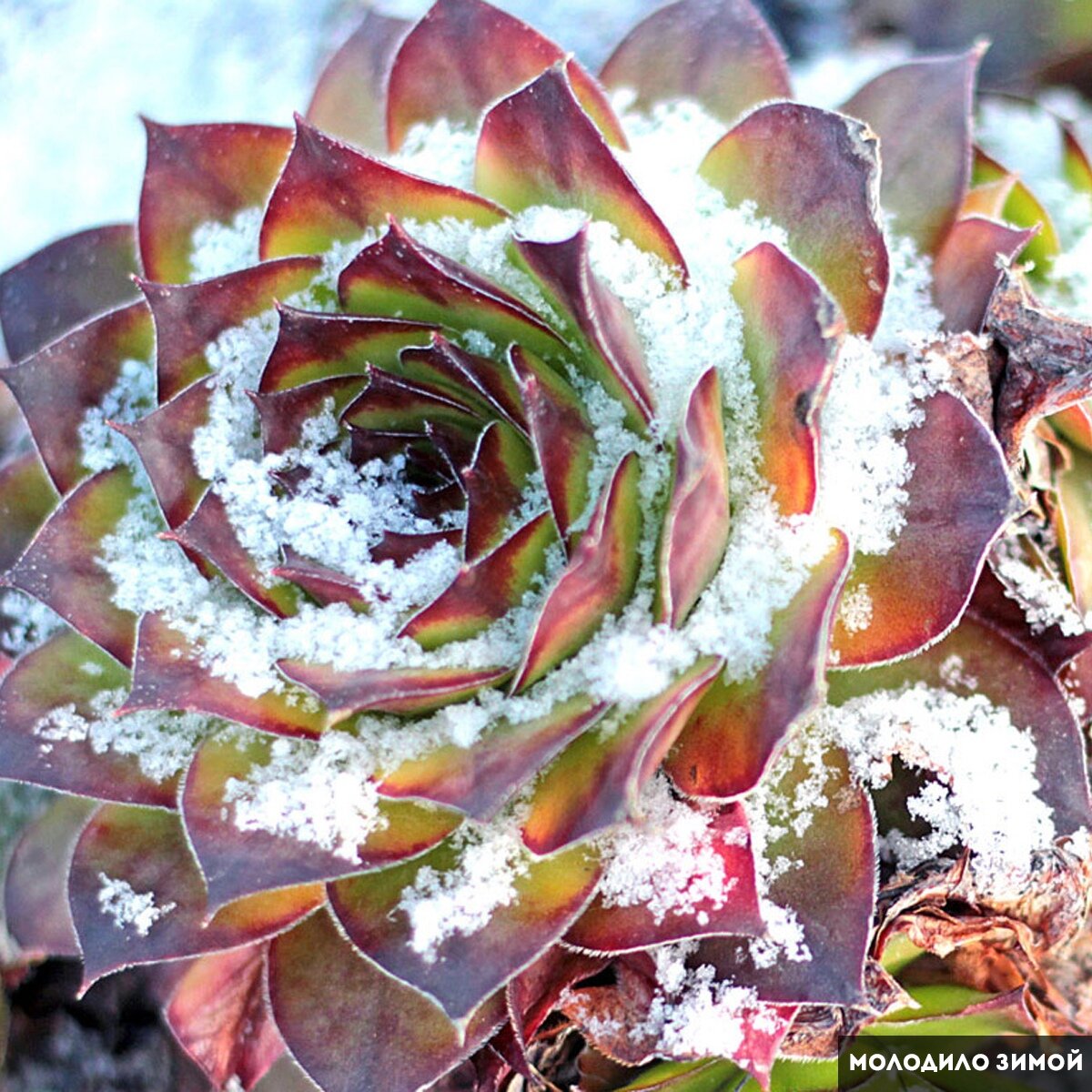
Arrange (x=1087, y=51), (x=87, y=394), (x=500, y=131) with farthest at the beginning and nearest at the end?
(x=1087, y=51)
(x=87, y=394)
(x=500, y=131)

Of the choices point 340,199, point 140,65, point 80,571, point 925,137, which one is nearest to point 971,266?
point 925,137

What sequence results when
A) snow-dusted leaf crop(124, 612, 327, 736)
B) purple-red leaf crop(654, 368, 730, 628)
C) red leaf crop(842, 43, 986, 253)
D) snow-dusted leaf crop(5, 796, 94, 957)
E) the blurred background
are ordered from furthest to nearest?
the blurred background, snow-dusted leaf crop(5, 796, 94, 957), red leaf crop(842, 43, 986, 253), snow-dusted leaf crop(124, 612, 327, 736), purple-red leaf crop(654, 368, 730, 628)

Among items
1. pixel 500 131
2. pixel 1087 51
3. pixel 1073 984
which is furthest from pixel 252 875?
pixel 1087 51

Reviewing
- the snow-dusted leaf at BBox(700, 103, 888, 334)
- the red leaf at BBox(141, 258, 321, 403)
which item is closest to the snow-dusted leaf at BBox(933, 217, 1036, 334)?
the snow-dusted leaf at BBox(700, 103, 888, 334)

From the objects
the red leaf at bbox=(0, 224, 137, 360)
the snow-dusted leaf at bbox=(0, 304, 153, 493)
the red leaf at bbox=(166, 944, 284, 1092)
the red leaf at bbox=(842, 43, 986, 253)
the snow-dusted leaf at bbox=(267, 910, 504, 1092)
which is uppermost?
the red leaf at bbox=(0, 224, 137, 360)

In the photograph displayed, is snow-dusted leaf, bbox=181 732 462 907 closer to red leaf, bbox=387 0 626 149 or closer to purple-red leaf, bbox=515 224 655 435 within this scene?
purple-red leaf, bbox=515 224 655 435

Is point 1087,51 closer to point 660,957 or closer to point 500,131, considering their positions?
point 500,131

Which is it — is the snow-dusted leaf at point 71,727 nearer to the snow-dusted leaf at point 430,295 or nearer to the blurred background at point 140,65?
the snow-dusted leaf at point 430,295
